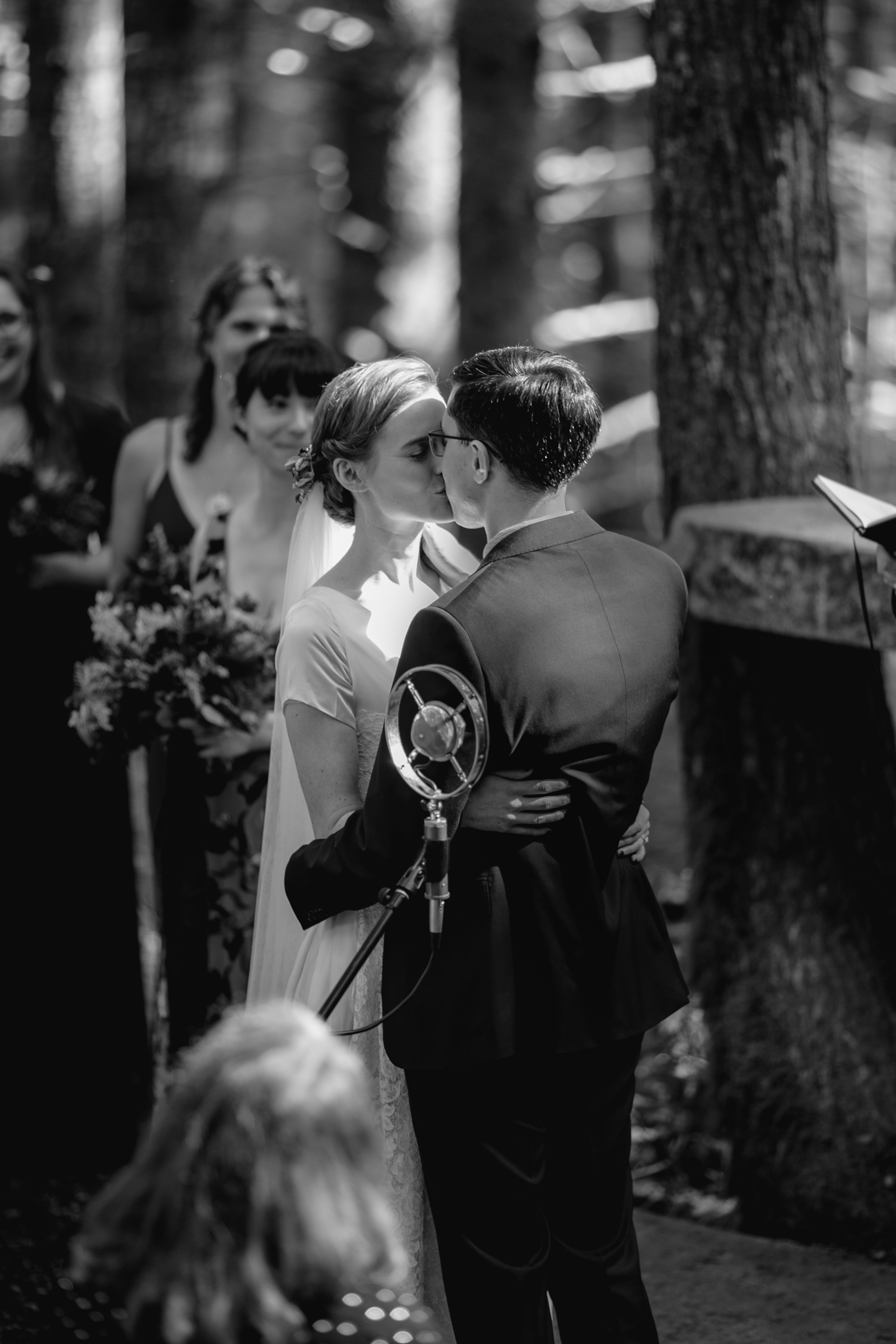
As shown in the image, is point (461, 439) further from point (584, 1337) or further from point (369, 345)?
point (369, 345)

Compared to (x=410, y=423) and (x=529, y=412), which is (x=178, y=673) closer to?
(x=410, y=423)

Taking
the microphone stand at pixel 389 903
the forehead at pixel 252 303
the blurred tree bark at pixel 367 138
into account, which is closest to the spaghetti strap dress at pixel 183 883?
the forehead at pixel 252 303

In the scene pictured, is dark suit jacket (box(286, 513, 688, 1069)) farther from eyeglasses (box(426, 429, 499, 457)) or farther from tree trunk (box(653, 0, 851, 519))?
tree trunk (box(653, 0, 851, 519))

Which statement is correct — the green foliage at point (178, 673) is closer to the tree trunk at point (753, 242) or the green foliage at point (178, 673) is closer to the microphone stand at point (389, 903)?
the microphone stand at point (389, 903)

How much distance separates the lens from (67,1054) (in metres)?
4.79

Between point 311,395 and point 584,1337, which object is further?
point 311,395

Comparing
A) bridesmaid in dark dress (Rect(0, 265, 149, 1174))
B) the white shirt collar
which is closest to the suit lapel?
the white shirt collar

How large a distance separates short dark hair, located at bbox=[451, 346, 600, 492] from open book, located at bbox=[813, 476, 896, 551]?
0.80 meters

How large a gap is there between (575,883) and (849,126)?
11.8 m

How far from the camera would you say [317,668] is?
9.68ft

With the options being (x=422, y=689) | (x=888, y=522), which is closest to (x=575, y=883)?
(x=422, y=689)

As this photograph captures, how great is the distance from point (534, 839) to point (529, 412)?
0.75m

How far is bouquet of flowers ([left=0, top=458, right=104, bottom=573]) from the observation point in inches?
183

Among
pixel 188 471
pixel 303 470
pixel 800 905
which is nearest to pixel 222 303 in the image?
pixel 188 471
